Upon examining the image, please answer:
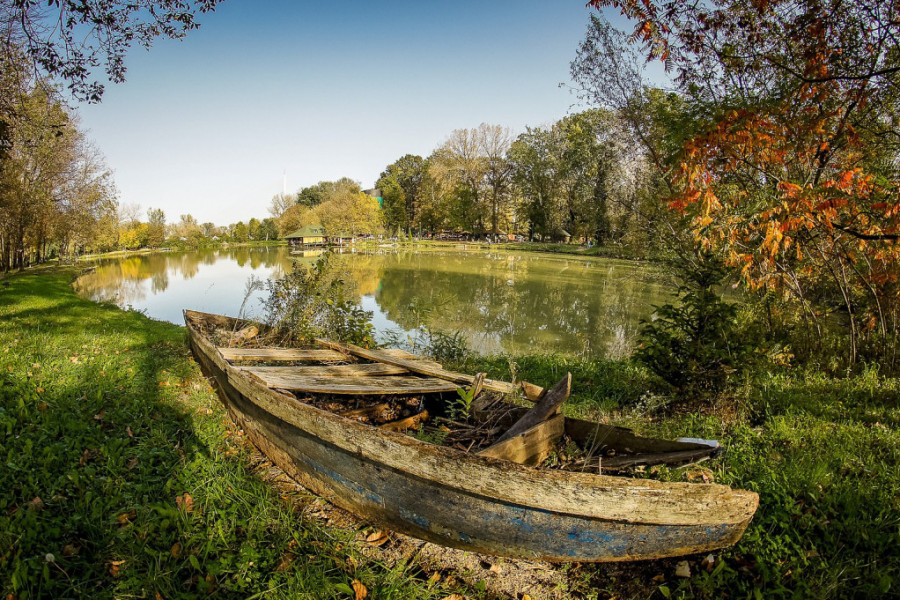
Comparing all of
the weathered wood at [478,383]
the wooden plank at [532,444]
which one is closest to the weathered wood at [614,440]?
the wooden plank at [532,444]

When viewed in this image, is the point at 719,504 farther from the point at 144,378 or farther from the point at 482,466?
the point at 144,378

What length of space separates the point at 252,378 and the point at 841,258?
770cm

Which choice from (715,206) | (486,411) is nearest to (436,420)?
(486,411)

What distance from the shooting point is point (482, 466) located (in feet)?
7.75

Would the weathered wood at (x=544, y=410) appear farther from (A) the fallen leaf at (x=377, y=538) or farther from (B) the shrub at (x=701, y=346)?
(B) the shrub at (x=701, y=346)

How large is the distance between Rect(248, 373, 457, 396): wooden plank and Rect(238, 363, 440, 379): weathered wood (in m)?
0.13

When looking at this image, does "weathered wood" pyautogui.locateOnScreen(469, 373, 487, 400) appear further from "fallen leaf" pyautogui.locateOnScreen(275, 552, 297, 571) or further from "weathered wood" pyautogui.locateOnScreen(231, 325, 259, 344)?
"weathered wood" pyautogui.locateOnScreen(231, 325, 259, 344)

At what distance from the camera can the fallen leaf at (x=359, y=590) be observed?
242cm

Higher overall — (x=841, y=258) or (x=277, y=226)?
(x=277, y=226)

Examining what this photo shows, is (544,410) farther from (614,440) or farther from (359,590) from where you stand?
(359,590)

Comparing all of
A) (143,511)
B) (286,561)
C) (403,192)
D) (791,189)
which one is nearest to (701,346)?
(791,189)

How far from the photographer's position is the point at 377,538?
3.02 m

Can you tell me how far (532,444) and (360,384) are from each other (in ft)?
6.11

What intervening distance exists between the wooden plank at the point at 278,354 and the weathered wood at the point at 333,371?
0.53 metres
